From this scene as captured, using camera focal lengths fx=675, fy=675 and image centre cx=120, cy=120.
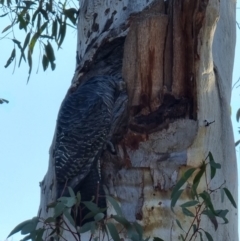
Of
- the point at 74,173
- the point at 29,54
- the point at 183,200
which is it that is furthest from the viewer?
the point at 29,54

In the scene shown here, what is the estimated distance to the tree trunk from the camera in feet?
5.87

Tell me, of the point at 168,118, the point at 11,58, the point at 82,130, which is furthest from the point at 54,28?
the point at 168,118

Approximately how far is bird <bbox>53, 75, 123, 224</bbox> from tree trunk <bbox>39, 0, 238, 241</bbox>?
0.04m

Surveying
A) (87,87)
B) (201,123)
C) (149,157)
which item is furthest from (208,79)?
(87,87)

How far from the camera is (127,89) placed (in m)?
1.93

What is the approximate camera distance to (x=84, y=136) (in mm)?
1934

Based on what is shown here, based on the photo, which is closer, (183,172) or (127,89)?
(183,172)

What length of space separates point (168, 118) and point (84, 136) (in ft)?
0.83

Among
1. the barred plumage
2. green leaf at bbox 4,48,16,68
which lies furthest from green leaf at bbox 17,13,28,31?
the barred plumage

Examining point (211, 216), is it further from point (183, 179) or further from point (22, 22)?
point (22, 22)

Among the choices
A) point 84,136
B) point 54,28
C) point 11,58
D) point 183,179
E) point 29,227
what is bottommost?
point 29,227

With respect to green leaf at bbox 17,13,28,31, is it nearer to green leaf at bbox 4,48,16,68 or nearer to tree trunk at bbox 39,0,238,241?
green leaf at bbox 4,48,16,68

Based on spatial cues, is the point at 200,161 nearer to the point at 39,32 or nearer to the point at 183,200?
the point at 183,200

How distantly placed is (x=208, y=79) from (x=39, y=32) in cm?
159
